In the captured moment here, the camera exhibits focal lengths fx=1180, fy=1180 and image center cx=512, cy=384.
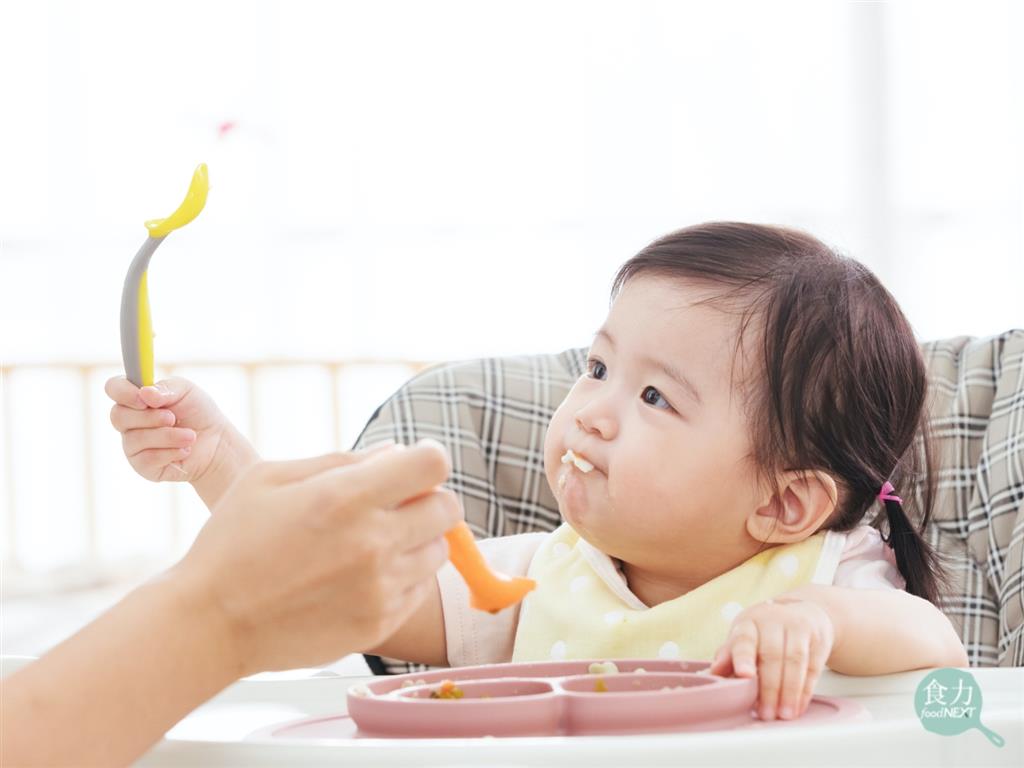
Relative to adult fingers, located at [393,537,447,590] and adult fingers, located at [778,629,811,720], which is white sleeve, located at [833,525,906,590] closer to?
adult fingers, located at [778,629,811,720]

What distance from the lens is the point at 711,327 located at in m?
1.02

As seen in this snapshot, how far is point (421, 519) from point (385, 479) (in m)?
0.03

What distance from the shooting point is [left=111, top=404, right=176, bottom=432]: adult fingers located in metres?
1.02

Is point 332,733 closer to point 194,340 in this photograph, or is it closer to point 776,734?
point 776,734

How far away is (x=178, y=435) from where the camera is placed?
1.05 metres

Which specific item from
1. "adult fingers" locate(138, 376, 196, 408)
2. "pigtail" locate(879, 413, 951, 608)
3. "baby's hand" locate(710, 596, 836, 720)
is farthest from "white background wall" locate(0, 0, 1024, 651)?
"baby's hand" locate(710, 596, 836, 720)

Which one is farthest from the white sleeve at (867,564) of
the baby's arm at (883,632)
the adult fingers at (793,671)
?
the adult fingers at (793,671)

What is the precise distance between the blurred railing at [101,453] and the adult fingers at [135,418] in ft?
8.92

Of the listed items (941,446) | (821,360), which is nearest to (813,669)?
(821,360)

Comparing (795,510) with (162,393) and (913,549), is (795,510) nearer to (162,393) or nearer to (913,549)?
(913,549)

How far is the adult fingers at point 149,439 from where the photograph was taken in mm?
1032

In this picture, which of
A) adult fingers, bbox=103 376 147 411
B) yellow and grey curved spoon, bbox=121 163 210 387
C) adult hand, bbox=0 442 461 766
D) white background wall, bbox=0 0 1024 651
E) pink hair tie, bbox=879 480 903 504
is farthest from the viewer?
white background wall, bbox=0 0 1024 651

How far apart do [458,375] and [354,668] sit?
0.42 metres

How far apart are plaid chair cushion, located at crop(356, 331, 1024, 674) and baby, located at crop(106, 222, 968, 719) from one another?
0.13 meters
